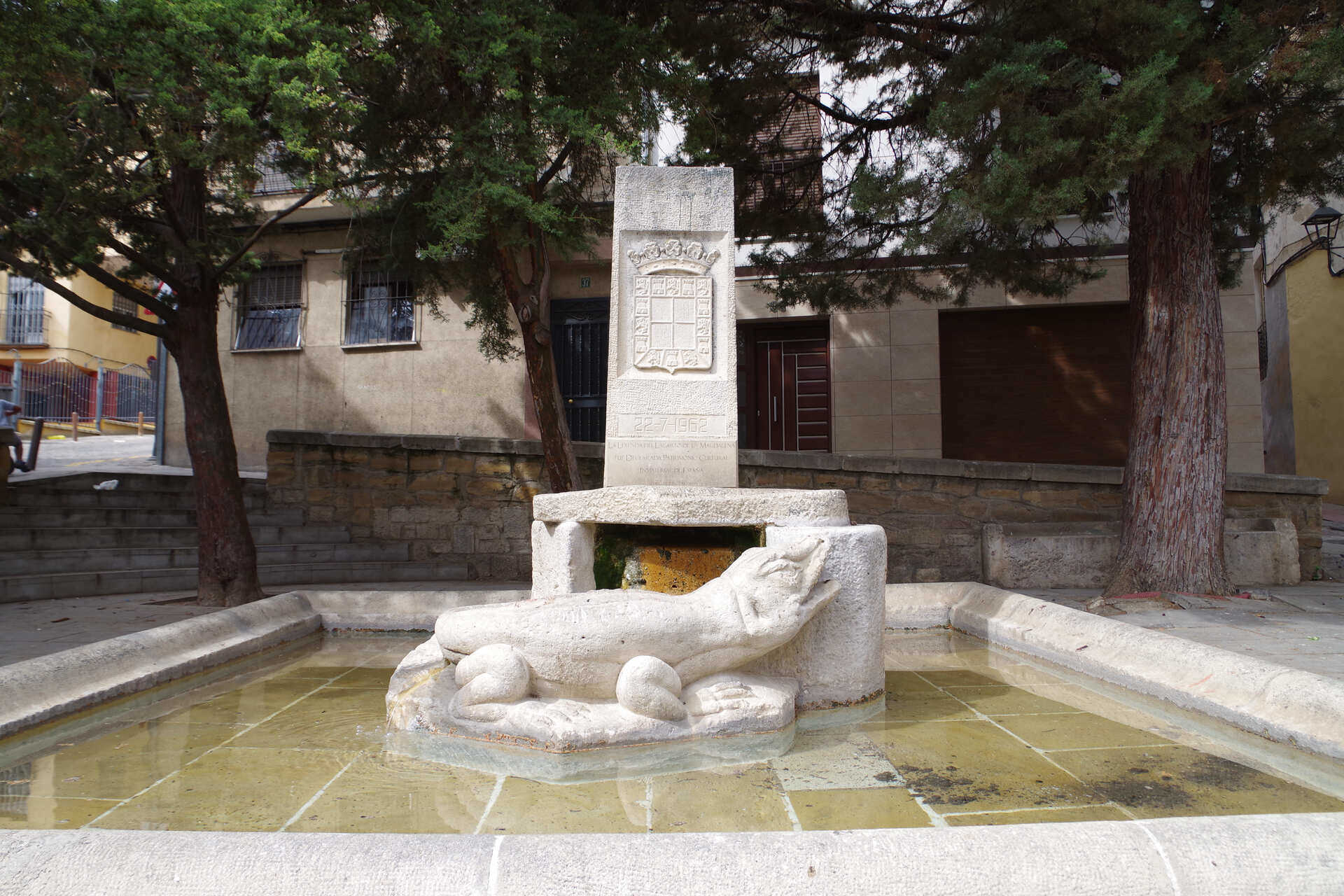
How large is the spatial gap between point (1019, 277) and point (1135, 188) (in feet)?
6.32

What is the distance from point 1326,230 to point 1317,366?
248 cm

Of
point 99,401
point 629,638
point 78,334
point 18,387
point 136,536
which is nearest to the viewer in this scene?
point 629,638

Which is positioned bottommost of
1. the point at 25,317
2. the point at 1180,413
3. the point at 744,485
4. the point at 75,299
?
the point at 744,485

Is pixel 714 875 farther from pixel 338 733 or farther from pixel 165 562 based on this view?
pixel 165 562

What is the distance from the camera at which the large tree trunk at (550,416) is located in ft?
22.6

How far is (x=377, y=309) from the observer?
12.5 m

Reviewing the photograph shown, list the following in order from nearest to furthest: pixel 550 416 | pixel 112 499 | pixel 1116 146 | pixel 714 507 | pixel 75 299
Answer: pixel 714 507
pixel 1116 146
pixel 75 299
pixel 550 416
pixel 112 499

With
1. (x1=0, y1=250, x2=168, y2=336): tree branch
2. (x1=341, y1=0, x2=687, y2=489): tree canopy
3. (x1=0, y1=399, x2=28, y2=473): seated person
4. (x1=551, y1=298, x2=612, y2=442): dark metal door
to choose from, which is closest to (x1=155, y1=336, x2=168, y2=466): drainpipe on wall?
(x1=0, y1=399, x2=28, y2=473): seated person

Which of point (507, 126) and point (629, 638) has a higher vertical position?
point (507, 126)

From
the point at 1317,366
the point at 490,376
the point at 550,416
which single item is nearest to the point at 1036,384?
the point at 1317,366

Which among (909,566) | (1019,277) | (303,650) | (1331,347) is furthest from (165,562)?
(1331,347)

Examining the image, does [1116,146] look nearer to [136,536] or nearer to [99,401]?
[136,536]

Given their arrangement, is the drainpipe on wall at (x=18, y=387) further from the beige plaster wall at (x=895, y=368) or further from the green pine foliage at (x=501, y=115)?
the beige plaster wall at (x=895, y=368)

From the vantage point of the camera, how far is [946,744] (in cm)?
263
